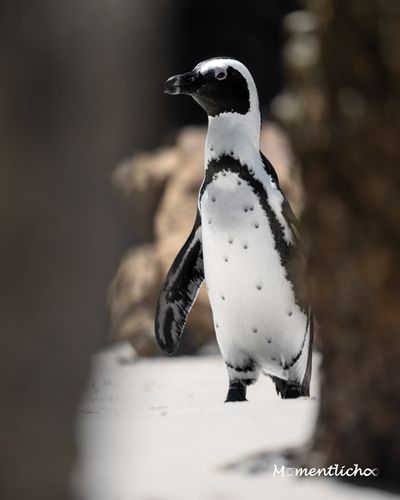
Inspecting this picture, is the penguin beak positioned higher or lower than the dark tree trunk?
higher

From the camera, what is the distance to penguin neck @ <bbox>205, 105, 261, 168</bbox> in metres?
2.76

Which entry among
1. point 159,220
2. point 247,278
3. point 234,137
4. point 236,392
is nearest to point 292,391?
point 236,392

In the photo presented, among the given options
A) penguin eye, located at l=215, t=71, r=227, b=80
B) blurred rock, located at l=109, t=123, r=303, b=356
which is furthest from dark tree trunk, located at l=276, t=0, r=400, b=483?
blurred rock, located at l=109, t=123, r=303, b=356

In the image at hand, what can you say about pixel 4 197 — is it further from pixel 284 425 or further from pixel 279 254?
pixel 279 254

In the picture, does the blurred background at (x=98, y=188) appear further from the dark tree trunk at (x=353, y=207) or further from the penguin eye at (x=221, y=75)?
the penguin eye at (x=221, y=75)

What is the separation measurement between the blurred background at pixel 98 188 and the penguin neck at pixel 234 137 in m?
0.75

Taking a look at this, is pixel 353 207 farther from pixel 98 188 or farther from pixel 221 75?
pixel 221 75

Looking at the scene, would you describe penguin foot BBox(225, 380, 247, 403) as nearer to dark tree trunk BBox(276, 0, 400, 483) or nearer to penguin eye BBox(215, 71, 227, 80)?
penguin eye BBox(215, 71, 227, 80)

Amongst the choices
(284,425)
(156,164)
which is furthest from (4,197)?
(156,164)

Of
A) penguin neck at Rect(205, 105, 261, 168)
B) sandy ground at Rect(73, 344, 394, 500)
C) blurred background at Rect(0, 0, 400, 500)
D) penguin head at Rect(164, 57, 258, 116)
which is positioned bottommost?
sandy ground at Rect(73, 344, 394, 500)

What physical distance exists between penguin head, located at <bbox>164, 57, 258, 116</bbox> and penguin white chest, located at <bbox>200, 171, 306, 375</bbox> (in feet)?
0.80

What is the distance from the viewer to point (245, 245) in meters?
2.72

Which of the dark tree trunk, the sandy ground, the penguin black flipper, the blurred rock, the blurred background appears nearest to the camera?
the blurred background

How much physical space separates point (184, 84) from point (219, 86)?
12cm
